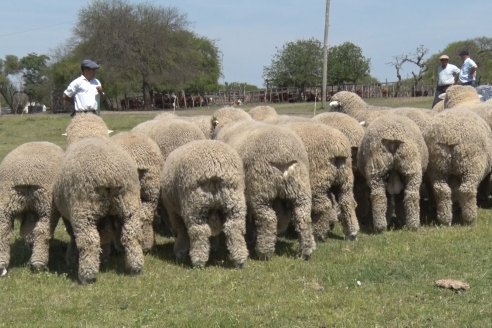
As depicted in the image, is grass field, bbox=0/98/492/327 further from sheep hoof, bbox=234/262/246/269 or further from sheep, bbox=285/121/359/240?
sheep, bbox=285/121/359/240

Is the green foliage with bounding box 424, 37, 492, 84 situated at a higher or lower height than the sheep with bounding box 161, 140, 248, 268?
higher

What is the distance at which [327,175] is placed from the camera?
8.95m

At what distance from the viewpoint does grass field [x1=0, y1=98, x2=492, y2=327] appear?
6.07 metres

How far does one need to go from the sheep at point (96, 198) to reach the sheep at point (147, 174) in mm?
1163

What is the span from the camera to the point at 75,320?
6234 millimetres

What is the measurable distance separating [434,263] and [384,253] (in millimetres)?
733

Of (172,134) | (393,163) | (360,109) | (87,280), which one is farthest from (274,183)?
(360,109)

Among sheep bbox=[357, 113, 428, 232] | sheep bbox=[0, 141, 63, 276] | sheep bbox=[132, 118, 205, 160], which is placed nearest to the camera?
sheep bbox=[0, 141, 63, 276]

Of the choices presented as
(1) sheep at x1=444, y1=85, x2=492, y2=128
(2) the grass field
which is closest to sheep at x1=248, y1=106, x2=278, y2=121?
(1) sheep at x1=444, y1=85, x2=492, y2=128

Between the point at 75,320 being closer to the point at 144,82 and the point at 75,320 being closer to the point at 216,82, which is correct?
the point at 144,82

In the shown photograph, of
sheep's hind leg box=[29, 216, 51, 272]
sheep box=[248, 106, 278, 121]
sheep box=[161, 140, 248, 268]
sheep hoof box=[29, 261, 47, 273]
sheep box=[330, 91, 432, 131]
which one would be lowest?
sheep hoof box=[29, 261, 47, 273]

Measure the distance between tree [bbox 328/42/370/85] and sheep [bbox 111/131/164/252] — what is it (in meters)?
65.1

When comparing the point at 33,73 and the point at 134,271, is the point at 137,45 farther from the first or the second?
the point at 134,271

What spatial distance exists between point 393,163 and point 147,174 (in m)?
3.40
